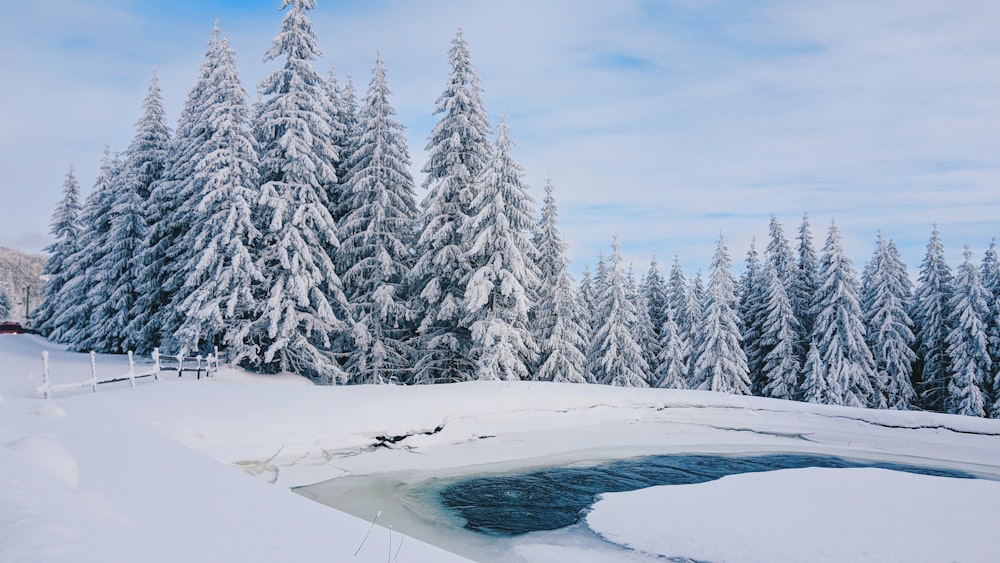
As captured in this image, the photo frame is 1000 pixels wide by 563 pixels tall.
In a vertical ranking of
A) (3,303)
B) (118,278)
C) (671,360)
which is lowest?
(671,360)

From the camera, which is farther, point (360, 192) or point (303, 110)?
point (360, 192)

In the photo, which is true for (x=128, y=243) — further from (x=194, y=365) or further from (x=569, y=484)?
(x=569, y=484)

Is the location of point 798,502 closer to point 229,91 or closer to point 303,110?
point 303,110

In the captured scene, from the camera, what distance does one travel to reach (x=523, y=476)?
13297mm

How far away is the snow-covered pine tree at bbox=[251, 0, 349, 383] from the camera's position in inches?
854

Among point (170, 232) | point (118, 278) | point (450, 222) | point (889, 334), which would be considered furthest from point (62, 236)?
point (889, 334)

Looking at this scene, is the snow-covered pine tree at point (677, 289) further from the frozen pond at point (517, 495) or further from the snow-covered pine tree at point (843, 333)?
the frozen pond at point (517, 495)

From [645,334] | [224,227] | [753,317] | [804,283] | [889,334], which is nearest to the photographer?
[224,227]

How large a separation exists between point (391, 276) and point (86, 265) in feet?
73.7

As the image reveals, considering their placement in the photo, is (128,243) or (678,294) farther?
(678,294)

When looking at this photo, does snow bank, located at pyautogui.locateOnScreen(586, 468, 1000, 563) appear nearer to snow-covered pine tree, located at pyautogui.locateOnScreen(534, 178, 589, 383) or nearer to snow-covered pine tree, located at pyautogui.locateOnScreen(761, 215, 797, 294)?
snow-covered pine tree, located at pyautogui.locateOnScreen(534, 178, 589, 383)

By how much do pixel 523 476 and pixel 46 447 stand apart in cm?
1034

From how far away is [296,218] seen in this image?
71.6 feet

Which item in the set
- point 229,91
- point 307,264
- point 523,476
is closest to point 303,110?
point 229,91
